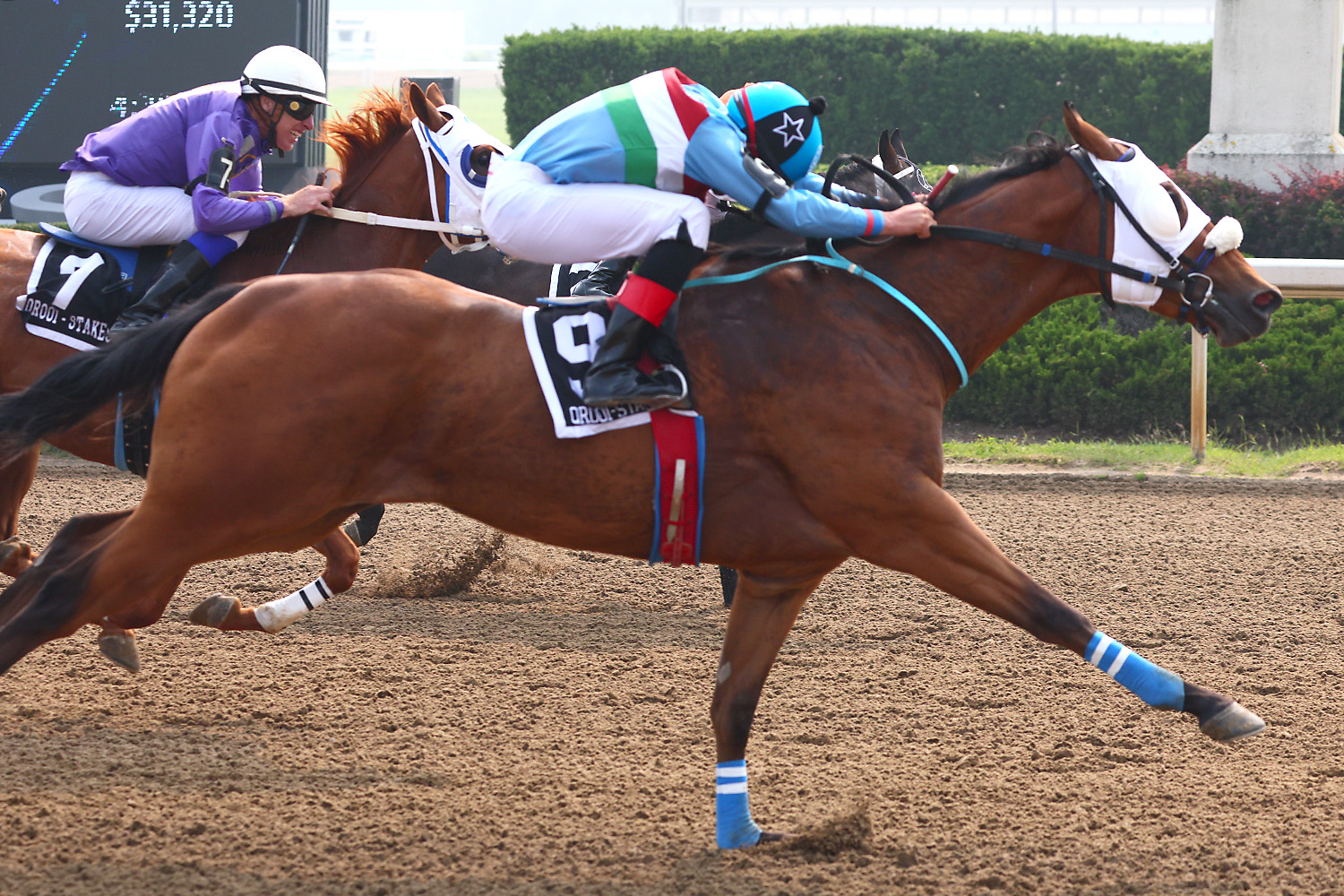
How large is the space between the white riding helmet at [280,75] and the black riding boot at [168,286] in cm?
57

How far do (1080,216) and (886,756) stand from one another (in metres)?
1.61

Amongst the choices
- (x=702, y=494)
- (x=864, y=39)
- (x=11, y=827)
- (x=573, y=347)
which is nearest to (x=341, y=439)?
(x=573, y=347)

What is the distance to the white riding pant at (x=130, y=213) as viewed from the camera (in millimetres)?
4410

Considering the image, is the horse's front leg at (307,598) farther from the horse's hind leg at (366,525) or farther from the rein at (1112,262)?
the rein at (1112,262)

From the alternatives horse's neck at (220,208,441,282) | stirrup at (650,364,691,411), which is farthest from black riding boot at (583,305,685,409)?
horse's neck at (220,208,441,282)

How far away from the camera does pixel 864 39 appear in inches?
603

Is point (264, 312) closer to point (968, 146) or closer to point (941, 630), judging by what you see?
point (941, 630)

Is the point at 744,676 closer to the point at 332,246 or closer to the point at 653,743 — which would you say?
the point at 653,743

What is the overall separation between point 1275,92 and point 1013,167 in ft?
26.6

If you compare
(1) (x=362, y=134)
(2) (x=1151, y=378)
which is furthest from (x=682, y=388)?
(2) (x=1151, y=378)

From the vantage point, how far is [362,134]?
4988 mm

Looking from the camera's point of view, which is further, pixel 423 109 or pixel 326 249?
pixel 423 109

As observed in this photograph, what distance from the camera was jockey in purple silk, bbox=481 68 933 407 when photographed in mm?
3141

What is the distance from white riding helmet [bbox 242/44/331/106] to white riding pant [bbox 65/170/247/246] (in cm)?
43
